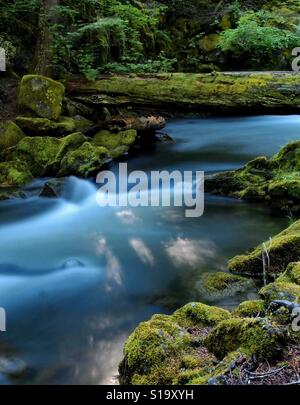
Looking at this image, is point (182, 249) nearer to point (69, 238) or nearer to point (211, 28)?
point (69, 238)

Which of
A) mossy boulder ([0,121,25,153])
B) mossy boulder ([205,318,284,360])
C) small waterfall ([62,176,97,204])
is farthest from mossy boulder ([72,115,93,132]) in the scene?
A: mossy boulder ([205,318,284,360])

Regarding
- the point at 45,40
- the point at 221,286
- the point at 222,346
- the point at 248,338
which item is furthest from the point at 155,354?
the point at 45,40

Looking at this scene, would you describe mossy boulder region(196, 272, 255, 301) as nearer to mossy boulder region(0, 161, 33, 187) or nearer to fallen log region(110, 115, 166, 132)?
mossy boulder region(0, 161, 33, 187)

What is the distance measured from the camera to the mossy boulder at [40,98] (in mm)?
9500


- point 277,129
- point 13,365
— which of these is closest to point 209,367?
point 13,365

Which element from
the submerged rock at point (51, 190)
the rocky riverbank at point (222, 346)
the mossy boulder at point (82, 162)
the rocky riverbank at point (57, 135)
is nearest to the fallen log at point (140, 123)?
the rocky riverbank at point (57, 135)

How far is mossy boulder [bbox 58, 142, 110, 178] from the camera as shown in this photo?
327 inches

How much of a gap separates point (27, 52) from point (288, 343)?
10.7 m

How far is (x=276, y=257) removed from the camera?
4.61 m

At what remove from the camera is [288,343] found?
2572mm

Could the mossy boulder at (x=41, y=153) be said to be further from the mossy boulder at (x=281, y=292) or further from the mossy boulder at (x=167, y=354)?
the mossy boulder at (x=281, y=292)

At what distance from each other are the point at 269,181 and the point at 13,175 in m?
4.49

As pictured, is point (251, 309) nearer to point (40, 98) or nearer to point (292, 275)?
point (292, 275)
